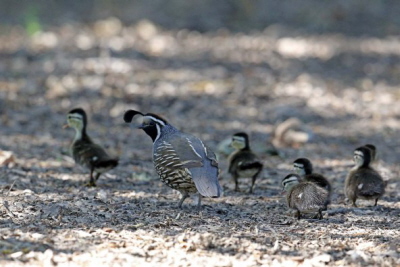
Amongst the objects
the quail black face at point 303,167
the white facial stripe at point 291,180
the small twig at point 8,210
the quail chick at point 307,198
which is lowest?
the small twig at point 8,210

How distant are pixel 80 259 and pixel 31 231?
879 mm

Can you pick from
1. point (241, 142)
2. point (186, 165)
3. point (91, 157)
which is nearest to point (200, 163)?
point (186, 165)

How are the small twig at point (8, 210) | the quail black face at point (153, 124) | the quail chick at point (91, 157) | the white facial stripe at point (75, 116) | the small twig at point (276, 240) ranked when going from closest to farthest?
1. the small twig at point (276, 240)
2. the small twig at point (8, 210)
3. the quail black face at point (153, 124)
4. the quail chick at point (91, 157)
5. the white facial stripe at point (75, 116)

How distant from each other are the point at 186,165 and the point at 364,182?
6.92 feet

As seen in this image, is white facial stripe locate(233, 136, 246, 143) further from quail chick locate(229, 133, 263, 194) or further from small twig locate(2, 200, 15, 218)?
small twig locate(2, 200, 15, 218)

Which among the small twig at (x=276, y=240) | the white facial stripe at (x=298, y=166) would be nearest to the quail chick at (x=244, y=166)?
the white facial stripe at (x=298, y=166)

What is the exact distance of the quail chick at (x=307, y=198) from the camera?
826cm

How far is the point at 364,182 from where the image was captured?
920 centimetres

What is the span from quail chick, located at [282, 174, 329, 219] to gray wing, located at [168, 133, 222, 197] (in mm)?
776

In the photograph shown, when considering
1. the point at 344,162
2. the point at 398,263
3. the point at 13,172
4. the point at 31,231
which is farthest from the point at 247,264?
the point at 344,162

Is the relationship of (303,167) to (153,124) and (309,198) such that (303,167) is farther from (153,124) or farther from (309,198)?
(153,124)

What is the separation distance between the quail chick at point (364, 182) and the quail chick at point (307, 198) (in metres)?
0.83

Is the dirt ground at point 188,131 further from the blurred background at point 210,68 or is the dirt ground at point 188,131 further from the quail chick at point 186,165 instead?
the quail chick at point 186,165

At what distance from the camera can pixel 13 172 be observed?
34.0 feet
